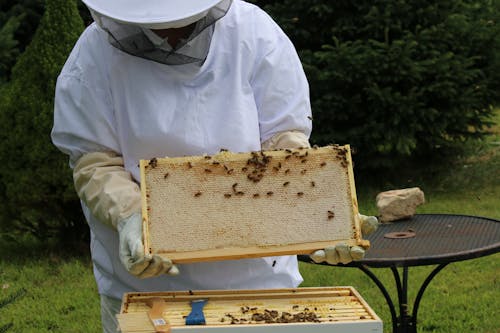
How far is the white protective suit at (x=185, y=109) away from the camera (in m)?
2.04

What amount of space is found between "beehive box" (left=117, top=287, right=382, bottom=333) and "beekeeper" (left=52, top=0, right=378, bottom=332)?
171mm

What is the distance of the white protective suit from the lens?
2.04 m

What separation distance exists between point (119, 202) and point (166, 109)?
0.27 meters

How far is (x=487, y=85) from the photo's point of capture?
662cm

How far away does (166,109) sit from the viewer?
203cm

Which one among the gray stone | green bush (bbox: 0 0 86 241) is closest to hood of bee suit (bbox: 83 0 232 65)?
the gray stone

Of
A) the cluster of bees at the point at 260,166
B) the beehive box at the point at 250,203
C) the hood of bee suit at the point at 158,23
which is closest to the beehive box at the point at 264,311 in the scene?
the beehive box at the point at 250,203

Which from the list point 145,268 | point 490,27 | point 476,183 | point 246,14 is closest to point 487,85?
point 490,27

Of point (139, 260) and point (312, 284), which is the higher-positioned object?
point (139, 260)

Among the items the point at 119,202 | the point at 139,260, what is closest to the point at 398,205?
the point at 119,202

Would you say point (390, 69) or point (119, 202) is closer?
point (119, 202)

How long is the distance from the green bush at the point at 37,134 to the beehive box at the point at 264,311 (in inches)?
123

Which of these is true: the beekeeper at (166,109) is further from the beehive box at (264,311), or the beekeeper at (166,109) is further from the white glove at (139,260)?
the beehive box at (264,311)

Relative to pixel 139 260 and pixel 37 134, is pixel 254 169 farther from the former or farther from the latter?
pixel 37 134
